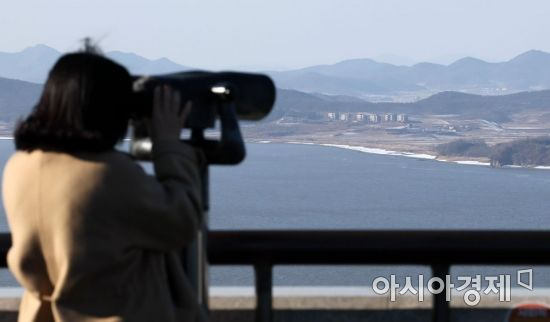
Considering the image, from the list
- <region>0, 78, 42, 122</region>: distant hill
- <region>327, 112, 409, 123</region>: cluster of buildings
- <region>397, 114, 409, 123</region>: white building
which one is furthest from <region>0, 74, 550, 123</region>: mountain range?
<region>0, 78, 42, 122</region>: distant hill

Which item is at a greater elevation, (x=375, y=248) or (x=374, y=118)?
(x=375, y=248)

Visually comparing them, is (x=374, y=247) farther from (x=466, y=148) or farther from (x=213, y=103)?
(x=466, y=148)

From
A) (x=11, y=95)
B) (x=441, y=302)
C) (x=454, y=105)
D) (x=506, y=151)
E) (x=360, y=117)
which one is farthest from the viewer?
(x=454, y=105)

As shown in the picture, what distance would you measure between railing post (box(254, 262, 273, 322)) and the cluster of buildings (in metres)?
37.8

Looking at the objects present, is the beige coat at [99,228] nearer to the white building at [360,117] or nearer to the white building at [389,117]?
the white building at [360,117]

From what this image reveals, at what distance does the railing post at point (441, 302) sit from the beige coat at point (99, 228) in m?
0.87

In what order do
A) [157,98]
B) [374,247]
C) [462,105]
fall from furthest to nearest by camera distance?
[462,105] → [374,247] → [157,98]

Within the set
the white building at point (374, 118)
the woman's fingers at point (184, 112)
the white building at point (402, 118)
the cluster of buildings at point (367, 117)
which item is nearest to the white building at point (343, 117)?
the cluster of buildings at point (367, 117)

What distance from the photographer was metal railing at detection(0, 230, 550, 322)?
2.69 metres

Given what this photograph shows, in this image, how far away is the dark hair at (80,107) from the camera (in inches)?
81.5

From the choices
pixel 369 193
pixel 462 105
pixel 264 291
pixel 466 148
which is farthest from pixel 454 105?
pixel 264 291

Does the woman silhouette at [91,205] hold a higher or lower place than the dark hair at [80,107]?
lower

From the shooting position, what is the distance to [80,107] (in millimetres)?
2072

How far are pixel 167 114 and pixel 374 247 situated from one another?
2.54 feet
